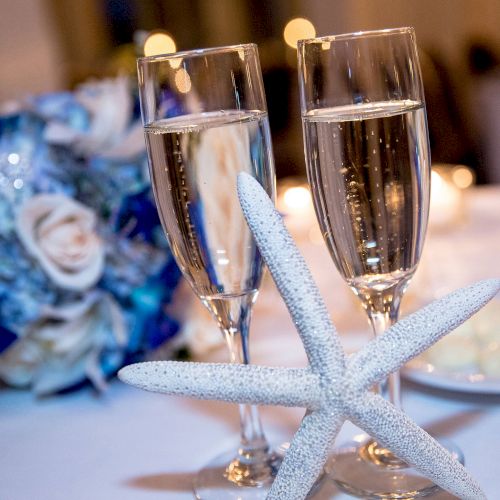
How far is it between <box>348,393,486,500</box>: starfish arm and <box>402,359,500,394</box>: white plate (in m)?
0.22

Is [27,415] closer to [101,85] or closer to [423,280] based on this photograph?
[101,85]

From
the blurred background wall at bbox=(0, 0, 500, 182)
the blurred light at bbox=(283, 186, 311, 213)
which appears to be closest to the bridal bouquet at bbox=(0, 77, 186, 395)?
the blurred light at bbox=(283, 186, 311, 213)

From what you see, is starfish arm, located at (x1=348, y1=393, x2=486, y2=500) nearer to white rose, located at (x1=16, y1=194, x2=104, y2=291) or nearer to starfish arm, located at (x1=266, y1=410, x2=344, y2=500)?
starfish arm, located at (x1=266, y1=410, x2=344, y2=500)

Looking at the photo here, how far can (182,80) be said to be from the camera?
0.74m

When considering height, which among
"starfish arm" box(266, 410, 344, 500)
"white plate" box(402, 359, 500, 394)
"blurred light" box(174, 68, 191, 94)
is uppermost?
"blurred light" box(174, 68, 191, 94)

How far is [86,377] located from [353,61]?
545 millimetres

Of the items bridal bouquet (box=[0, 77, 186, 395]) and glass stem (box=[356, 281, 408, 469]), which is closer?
glass stem (box=[356, 281, 408, 469])

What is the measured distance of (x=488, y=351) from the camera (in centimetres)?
93

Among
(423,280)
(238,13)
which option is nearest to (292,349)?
(423,280)

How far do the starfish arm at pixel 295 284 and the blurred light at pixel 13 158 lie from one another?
442 mm

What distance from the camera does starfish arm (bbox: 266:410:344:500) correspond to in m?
0.65

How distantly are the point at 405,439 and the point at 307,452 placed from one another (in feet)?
0.25

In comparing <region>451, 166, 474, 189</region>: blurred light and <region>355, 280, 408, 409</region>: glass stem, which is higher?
<region>355, 280, 408, 409</region>: glass stem

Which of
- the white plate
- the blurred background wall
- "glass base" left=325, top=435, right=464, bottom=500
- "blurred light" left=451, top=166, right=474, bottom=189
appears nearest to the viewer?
"glass base" left=325, top=435, right=464, bottom=500
